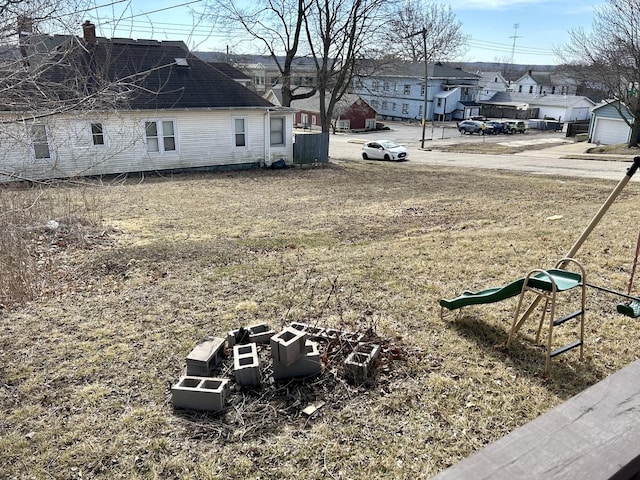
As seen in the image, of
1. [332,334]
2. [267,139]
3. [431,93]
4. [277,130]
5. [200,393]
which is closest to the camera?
[200,393]

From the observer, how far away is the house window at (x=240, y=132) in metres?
19.8

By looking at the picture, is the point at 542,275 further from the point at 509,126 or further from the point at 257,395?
the point at 509,126

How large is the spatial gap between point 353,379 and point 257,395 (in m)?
0.78

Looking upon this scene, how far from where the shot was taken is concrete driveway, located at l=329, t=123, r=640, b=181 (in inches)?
880

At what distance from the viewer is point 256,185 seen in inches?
642

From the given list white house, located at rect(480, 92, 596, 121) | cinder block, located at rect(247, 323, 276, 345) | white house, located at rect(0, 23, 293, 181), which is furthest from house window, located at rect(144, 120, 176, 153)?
white house, located at rect(480, 92, 596, 121)

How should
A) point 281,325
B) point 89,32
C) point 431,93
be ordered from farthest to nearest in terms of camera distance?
point 431,93 < point 281,325 < point 89,32

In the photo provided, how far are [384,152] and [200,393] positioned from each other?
84.1 feet

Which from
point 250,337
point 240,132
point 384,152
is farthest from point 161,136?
point 250,337

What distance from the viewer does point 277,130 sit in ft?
68.9

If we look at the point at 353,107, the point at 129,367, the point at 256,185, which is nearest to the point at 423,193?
the point at 256,185

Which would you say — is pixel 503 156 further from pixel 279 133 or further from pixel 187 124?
pixel 187 124

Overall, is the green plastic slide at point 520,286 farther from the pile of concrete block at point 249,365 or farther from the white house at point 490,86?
the white house at point 490,86

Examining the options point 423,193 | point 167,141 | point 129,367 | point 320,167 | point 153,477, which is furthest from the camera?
point 320,167
